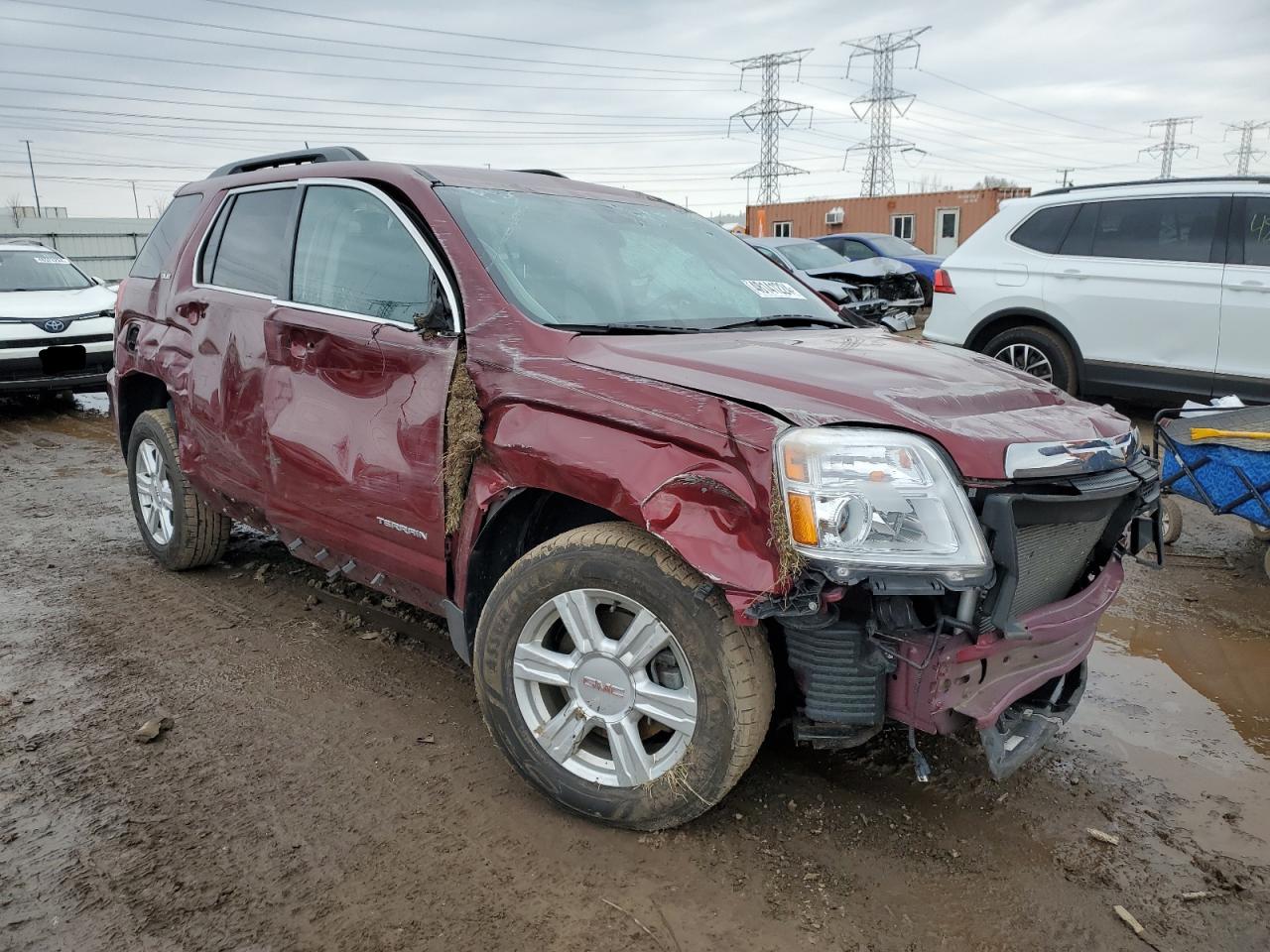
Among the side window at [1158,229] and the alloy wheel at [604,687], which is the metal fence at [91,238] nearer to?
the side window at [1158,229]

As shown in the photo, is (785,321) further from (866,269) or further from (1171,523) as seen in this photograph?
(866,269)

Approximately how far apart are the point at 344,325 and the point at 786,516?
1.84 metres

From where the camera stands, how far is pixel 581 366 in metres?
2.59

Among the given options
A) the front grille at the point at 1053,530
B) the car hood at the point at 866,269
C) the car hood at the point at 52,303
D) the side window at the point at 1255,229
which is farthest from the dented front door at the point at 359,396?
the car hood at the point at 866,269

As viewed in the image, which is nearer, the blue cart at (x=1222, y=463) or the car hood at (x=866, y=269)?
the blue cart at (x=1222, y=463)

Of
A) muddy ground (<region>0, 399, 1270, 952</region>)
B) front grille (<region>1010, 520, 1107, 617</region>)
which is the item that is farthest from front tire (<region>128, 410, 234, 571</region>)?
front grille (<region>1010, 520, 1107, 617</region>)

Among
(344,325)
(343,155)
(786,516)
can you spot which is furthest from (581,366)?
(343,155)

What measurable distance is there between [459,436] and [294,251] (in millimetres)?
→ 1388

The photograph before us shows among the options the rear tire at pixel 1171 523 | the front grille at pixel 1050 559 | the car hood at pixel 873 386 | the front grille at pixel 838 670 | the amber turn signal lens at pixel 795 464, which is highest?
the car hood at pixel 873 386

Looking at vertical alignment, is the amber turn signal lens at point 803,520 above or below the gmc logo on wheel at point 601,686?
above

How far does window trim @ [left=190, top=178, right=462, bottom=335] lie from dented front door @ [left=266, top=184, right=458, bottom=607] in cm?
1

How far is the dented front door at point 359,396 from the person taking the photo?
296 centimetres

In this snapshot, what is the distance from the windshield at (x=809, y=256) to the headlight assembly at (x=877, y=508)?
40.2 feet

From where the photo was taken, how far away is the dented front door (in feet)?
9.71
